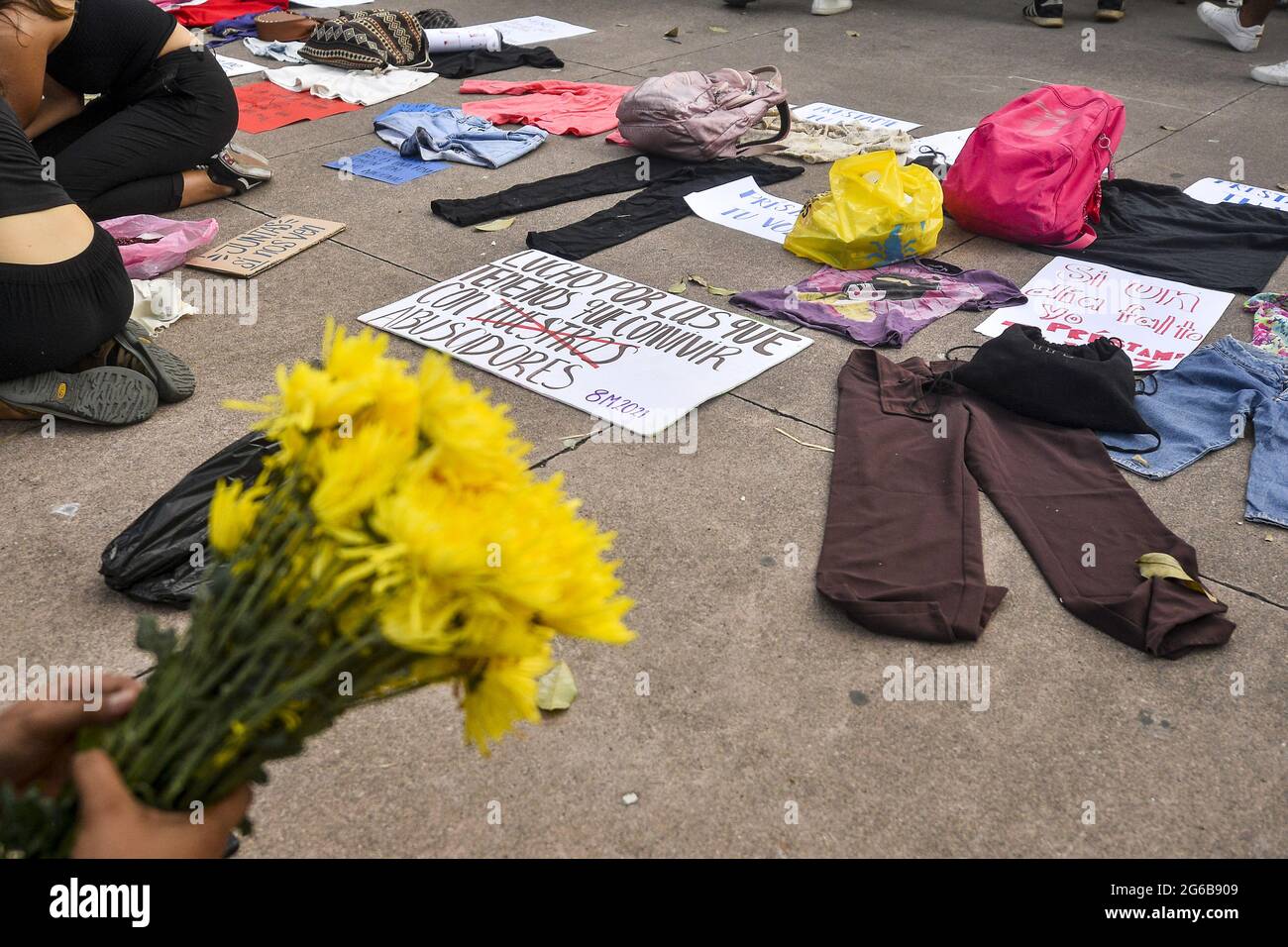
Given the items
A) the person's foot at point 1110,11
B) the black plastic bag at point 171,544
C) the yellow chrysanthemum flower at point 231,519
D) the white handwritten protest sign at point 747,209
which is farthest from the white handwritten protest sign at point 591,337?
the person's foot at point 1110,11

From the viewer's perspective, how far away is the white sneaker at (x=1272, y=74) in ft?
21.3

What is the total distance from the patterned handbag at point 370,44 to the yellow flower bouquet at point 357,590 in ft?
20.1

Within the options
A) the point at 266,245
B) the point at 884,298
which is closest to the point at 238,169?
the point at 266,245

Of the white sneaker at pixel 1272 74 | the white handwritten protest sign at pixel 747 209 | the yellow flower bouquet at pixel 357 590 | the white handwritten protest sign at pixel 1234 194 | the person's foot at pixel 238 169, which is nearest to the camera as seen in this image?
the yellow flower bouquet at pixel 357 590

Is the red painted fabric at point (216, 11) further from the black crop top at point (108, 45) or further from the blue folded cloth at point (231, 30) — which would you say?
the black crop top at point (108, 45)

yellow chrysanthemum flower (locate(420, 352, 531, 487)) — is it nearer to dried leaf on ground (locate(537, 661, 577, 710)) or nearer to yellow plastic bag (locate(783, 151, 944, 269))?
dried leaf on ground (locate(537, 661, 577, 710))

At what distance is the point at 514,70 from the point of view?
6.71m

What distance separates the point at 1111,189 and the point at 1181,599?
2959 mm

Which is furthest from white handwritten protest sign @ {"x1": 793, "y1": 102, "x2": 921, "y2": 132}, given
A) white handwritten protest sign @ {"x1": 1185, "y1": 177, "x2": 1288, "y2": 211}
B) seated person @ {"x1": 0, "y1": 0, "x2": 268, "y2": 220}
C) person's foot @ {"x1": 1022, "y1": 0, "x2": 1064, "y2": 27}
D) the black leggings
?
the black leggings

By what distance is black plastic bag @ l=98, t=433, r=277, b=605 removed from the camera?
2416 mm

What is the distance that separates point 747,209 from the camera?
15.5 ft

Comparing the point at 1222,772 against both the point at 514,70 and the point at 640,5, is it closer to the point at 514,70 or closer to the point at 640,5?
the point at 514,70

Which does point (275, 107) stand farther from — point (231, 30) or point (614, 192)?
point (614, 192)

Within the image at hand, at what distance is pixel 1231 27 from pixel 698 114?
14.8ft
